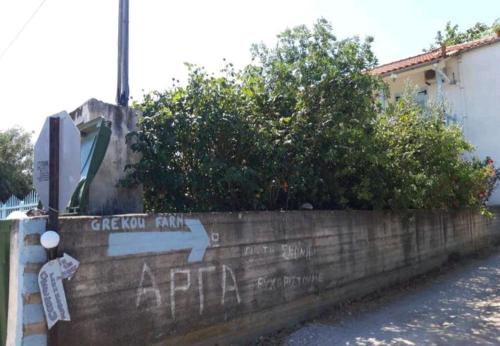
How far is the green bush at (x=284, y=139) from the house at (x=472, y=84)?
29.4ft

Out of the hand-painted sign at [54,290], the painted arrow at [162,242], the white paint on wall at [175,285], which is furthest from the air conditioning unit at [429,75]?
the hand-painted sign at [54,290]

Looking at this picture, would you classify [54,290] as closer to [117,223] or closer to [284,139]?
[117,223]

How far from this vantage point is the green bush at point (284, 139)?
6039 mm

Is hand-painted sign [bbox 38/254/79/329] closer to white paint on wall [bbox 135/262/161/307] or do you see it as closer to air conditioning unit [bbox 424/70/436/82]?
white paint on wall [bbox 135/262/161/307]

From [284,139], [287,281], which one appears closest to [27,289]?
[287,281]

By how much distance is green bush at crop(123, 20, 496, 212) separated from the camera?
6.04m

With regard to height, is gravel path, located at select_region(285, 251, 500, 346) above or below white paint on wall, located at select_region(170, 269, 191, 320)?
below

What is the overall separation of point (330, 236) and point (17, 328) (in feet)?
15.4

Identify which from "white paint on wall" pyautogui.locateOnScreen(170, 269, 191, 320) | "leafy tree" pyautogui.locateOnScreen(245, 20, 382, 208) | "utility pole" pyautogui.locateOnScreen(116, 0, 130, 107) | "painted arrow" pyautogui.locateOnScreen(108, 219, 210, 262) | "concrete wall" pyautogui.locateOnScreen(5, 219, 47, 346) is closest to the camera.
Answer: "concrete wall" pyautogui.locateOnScreen(5, 219, 47, 346)

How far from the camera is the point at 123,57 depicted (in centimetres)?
631

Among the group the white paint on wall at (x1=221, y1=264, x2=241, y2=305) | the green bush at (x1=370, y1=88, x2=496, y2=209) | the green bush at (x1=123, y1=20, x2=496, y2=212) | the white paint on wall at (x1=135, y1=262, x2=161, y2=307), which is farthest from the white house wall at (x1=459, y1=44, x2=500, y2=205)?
the white paint on wall at (x1=135, y1=262, x2=161, y2=307)

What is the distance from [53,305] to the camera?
3.78 meters

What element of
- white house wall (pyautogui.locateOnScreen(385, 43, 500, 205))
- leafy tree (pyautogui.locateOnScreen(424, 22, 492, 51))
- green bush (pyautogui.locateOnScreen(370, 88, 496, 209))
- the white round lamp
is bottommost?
the white round lamp

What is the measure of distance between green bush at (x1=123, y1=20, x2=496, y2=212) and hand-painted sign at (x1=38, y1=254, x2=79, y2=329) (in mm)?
2001
